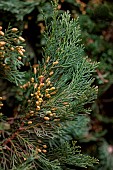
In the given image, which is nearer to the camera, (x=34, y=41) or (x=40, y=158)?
(x=40, y=158)

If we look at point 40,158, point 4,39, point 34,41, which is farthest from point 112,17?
point 40,158

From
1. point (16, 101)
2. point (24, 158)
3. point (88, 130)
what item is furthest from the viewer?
point (88, 130)

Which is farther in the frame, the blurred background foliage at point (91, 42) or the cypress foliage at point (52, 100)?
the blurred background foliage at point (91, 42)

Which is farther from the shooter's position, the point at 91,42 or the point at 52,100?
the point at 91,42

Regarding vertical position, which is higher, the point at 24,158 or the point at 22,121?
the point at 22,121

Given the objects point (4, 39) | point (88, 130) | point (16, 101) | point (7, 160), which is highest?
point (4, 39)

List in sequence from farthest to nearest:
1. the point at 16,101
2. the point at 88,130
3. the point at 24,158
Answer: the point at 88,130
the point at 16,101
the point at 24,158

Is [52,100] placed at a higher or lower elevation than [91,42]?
lower

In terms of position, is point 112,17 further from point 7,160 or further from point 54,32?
point 7,160
